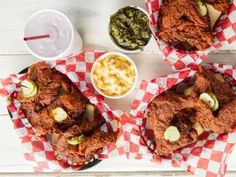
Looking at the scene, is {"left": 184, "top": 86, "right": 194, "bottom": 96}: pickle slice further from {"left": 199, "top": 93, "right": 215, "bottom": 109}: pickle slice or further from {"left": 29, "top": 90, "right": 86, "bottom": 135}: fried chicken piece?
{"left": 29, "top": 90, "right": 86, "bottom": 135}: fried chicken piece

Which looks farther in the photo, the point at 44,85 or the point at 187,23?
the point at 44,85

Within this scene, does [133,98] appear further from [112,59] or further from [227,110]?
[227,110]

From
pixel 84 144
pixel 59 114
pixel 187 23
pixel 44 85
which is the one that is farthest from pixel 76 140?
pixel 187 23

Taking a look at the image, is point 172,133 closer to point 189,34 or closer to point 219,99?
point 219,99

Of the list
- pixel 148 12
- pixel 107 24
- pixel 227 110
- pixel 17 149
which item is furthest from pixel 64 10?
pixel 227 110

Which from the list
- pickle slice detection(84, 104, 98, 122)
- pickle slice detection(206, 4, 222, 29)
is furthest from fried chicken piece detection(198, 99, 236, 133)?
pickle slice detection(84, 104, 98, 122)

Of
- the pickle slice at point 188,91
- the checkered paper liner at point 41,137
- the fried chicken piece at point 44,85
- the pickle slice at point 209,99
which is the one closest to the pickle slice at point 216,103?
the pickle slice at point 209,99

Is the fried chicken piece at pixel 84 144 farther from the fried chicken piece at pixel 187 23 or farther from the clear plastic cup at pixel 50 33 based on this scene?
the fried chicken piece at pixel 187 23

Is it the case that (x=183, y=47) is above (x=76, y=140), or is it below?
above
